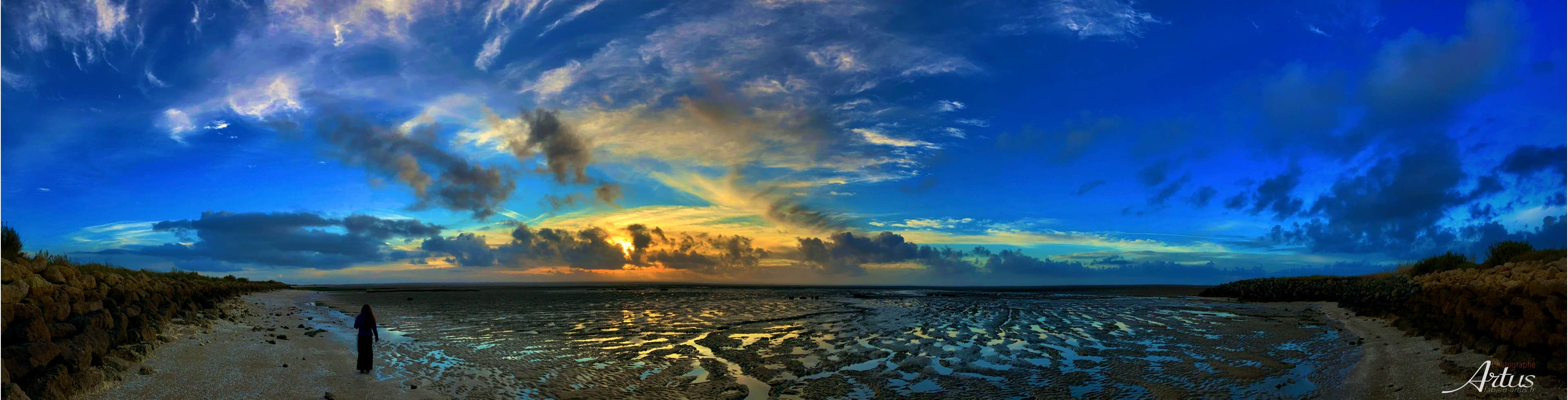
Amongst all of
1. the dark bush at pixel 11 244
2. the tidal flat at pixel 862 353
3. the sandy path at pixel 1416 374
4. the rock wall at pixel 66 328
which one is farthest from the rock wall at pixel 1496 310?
the dark bush at pixel 11 244

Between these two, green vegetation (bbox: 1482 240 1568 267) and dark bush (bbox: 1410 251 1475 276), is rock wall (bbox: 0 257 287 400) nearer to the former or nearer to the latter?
green vegetation (bbox: 1482 240 1568 267)

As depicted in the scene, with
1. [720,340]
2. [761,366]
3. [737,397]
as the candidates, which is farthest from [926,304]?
[737,397]

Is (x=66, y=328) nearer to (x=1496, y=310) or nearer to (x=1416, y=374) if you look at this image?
(x=1416, y=374)

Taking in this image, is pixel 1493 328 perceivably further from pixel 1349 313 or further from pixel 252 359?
pixel 252 359

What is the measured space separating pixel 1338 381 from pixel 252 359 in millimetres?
29685

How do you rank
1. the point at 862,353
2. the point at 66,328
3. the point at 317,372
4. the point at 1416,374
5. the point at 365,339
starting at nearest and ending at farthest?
the point at 66,328
the point at 1416,374
the point at 317,372
the point at 365,339
the point at 862,353

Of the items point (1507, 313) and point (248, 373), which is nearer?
point (248, 373)

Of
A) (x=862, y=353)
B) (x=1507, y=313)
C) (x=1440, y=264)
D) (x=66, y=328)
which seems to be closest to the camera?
(x=66, y=328)

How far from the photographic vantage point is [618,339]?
27094mm

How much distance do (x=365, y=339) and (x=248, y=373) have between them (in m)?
2.57

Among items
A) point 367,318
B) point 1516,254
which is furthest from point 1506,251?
point 367,318

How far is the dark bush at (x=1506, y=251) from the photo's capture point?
27391mm

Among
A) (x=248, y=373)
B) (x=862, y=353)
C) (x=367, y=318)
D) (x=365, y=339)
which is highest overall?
(x=367, y=318)

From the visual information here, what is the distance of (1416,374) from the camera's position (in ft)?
52.5
